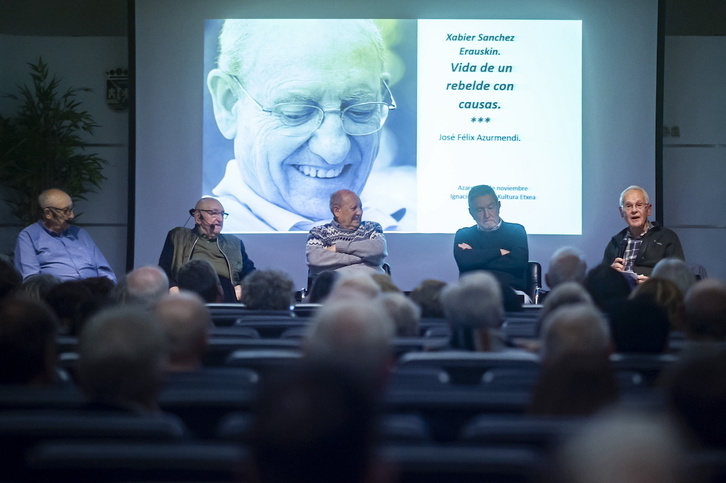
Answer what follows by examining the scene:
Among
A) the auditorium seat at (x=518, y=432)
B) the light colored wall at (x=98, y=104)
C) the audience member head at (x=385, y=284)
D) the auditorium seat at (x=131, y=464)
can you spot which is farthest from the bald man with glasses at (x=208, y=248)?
the auditorium seat at (x=131, y=464)

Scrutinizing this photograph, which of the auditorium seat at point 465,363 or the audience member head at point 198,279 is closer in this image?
the auditorium seat at point 465,363

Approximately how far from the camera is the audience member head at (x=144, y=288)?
443cm

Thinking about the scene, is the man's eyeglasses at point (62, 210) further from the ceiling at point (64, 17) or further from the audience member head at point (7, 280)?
the ceiling at point (64, 17)

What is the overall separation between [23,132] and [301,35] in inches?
107

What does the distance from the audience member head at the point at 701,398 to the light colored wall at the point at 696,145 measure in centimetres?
769

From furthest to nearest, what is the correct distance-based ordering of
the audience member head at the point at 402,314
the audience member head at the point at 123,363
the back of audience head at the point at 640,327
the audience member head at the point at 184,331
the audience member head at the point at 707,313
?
the audience member head at the point at 402,314 < the audience member head at the point at 707,313 < the back of audience head at the point at 640,327 < the audience member head at the point at 184,331 < the audience member head at the point at 123,363

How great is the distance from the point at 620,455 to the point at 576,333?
174 centimetres

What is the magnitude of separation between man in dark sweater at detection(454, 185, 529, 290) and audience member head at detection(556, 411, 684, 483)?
5.75 m

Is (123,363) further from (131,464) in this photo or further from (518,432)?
(518,432)

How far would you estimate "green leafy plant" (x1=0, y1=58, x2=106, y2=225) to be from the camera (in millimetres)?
8766

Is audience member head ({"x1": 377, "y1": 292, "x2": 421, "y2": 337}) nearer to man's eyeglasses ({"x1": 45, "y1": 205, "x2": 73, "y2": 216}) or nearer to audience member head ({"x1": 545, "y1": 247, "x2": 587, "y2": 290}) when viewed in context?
audience member head ({"x1": 545, "y1": 247, "x2": 587, "y2": 290})

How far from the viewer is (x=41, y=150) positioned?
8750mm

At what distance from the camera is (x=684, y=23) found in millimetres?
9305

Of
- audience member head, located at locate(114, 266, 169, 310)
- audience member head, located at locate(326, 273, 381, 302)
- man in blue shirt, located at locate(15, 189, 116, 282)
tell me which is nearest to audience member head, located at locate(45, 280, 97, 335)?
audience member head, located at locate(114, 266, 169, 310)
